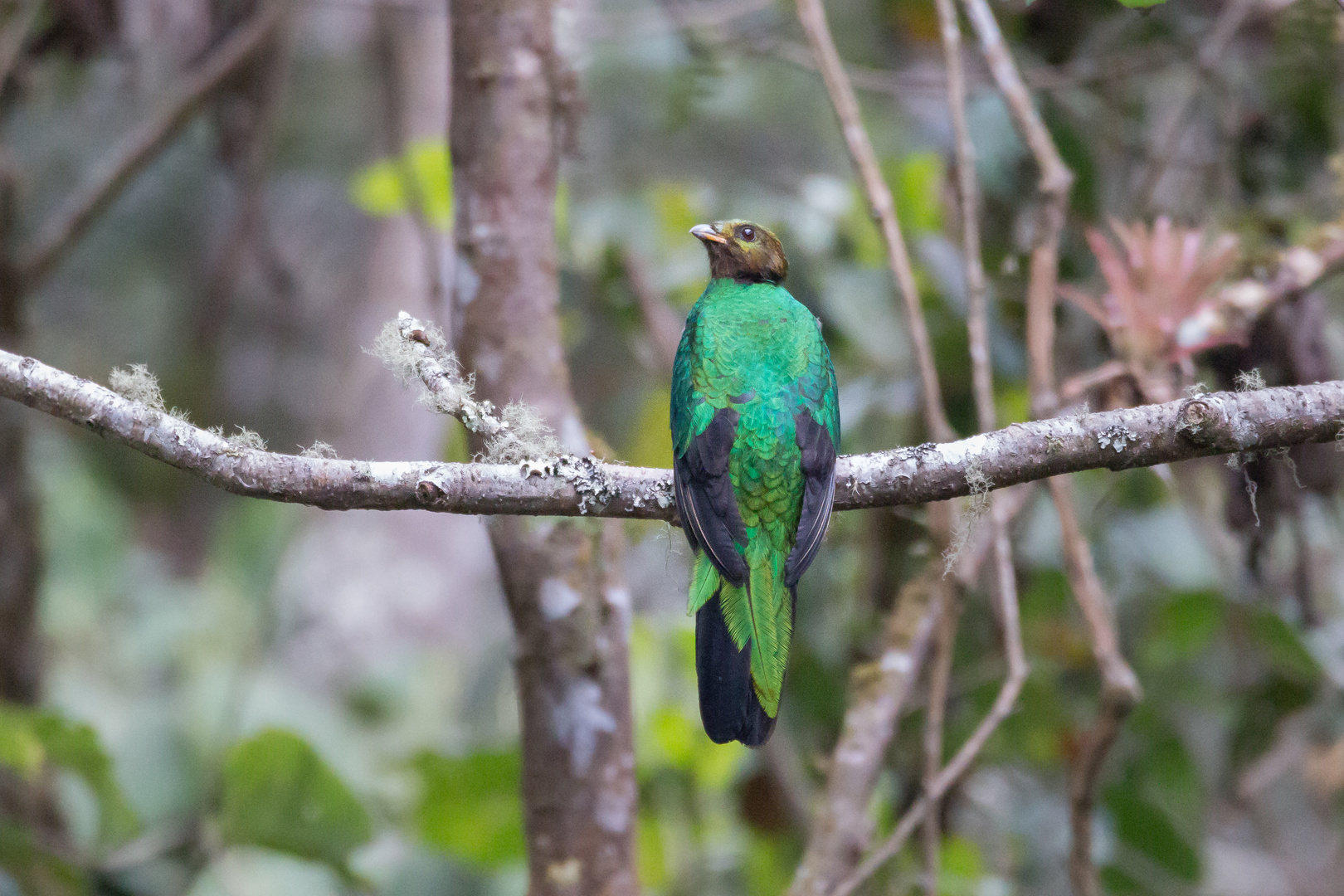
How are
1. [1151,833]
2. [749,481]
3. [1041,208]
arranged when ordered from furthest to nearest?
[1151,833]
[1041,208]
[749,481]

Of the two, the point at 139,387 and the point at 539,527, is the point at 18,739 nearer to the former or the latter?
the point at 539,527

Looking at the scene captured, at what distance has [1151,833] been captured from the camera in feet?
11.6

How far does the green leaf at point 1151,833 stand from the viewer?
3.51 metres

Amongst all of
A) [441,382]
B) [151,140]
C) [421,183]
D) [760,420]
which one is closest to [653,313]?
[421,183]

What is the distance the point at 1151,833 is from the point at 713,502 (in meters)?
2.43

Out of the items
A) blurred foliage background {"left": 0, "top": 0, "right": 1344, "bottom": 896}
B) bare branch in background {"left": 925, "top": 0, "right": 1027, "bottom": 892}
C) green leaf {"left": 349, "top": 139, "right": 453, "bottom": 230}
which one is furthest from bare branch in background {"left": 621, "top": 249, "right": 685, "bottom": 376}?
bare branch in background {"left": 925, "top": 0, "right": 1027, "bottom": 892}

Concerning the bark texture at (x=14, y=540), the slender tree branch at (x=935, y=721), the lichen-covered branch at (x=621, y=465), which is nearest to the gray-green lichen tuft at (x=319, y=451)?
the lichen-covered branch at (x=621, y=465)

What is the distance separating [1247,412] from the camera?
165 cm

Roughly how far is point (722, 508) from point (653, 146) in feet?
20.1

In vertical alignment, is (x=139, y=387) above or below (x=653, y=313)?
below

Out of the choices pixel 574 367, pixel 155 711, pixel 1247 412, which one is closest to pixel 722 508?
pixel 1247 412

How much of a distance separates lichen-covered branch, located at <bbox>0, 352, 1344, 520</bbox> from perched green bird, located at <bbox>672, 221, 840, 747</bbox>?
0.11 m

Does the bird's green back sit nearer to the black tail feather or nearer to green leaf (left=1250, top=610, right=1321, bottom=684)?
the black tail feather

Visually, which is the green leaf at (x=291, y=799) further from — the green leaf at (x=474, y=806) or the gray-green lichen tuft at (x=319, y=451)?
the gray-green lichen tuft at (x=319, y=451)
